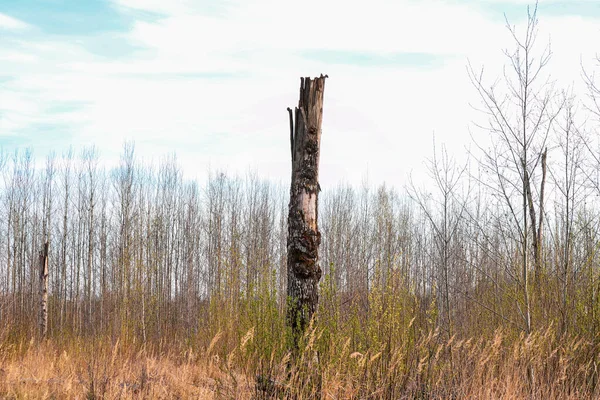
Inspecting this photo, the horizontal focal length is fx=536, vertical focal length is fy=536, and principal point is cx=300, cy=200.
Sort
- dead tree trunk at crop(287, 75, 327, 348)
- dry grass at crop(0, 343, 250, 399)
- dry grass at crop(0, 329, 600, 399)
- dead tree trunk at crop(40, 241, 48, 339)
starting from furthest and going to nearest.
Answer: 1. dead tree trunk at crop(40, 241, 48, 339)
2. dead tree trunk at crop(287, 75, 327, 348)
3. dry grass at crop(0, 343, 250, 399)
4. dry grass at crop(0, 329, 600, 399)

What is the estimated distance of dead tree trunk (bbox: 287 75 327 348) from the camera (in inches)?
209

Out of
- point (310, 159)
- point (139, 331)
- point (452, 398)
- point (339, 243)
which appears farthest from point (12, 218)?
point (452, 398)

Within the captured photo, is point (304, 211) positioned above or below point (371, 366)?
above

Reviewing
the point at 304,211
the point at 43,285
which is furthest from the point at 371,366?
the point at 43,285

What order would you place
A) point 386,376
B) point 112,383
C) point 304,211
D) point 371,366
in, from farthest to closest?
point 304,211, point 112,383, point 371,366, point 386,376

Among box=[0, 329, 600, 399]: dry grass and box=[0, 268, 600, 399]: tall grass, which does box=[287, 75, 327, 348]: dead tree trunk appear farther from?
box=[0, 329, 600, 399]: dry grass

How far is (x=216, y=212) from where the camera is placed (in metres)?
21.1

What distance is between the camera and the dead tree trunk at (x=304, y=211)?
17.5ft

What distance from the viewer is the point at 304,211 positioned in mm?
5438

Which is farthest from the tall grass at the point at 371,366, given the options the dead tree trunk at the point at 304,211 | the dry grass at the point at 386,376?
the dead tree trunk at the point at 304,211

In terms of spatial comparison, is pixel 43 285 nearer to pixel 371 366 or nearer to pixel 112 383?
pixel 112 383

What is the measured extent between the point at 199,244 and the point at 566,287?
15737 mm

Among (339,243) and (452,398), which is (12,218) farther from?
(452,398)

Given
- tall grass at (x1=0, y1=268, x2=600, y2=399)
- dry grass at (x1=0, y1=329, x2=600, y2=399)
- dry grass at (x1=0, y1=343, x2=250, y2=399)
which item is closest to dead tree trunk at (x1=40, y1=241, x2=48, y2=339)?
dry grass at (x1=0, y1=343, x2=250, y2=399)
